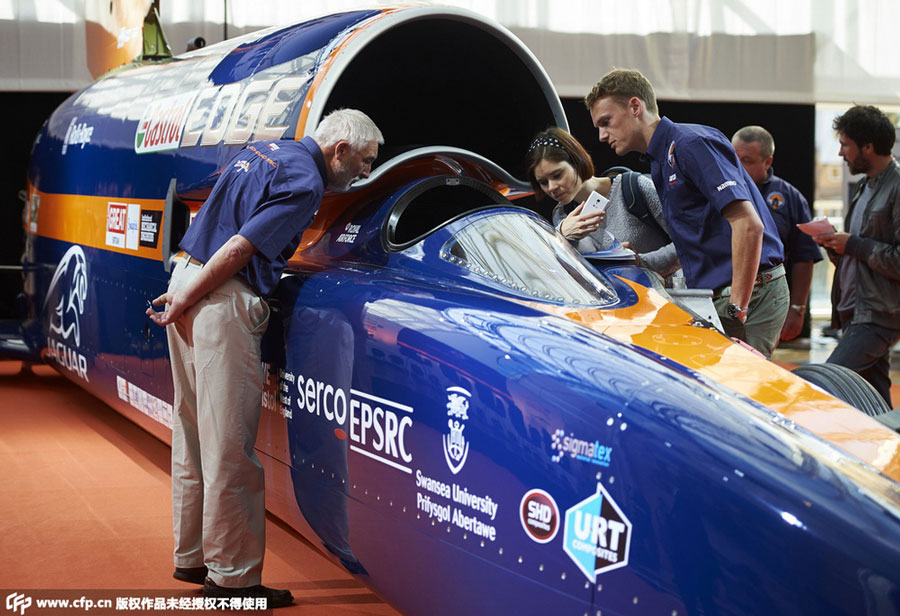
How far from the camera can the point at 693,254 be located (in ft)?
11.8

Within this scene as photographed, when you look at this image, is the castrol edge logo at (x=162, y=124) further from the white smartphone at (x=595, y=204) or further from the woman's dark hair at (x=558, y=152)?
the white smartphone at (x=595, y=204)

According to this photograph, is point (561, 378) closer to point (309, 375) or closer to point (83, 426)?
point (309, 375)

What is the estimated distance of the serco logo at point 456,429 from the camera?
2242mm

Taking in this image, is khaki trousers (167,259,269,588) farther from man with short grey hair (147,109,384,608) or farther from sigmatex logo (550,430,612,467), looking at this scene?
sigmatex logo (550,430,612,467)

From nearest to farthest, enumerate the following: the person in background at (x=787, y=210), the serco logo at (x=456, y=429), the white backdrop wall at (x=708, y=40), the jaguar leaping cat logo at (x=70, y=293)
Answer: the serco logo at (x=456, y=429), the person in background at (x=787, y=210), the jaguar leaping cat logo at (x=70, y=293), the white backdrop wall at (x=708, y=40)

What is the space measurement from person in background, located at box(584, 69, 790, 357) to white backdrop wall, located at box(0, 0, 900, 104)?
22.7 feet

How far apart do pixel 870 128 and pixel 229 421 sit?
133 inches

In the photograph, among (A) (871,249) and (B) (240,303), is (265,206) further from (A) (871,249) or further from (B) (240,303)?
(A) (871,249)

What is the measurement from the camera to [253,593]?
311cm

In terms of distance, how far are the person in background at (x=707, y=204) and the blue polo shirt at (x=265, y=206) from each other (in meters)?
1.17

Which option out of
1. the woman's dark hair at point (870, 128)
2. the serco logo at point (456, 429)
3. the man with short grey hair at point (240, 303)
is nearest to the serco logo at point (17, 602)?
the man with short grey hair at point (240, 303)

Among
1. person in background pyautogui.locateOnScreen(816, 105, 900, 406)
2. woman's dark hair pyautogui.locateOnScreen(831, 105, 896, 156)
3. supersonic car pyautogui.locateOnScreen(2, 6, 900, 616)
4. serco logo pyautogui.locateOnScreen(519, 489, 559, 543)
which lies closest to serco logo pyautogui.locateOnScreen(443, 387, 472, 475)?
supersonic car pyautogui.locateOnScreen(2, 6, 900, 616)

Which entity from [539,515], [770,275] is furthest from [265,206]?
[770,275]

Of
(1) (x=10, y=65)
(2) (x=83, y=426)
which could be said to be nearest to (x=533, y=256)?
(2) (x=83, y=426)
